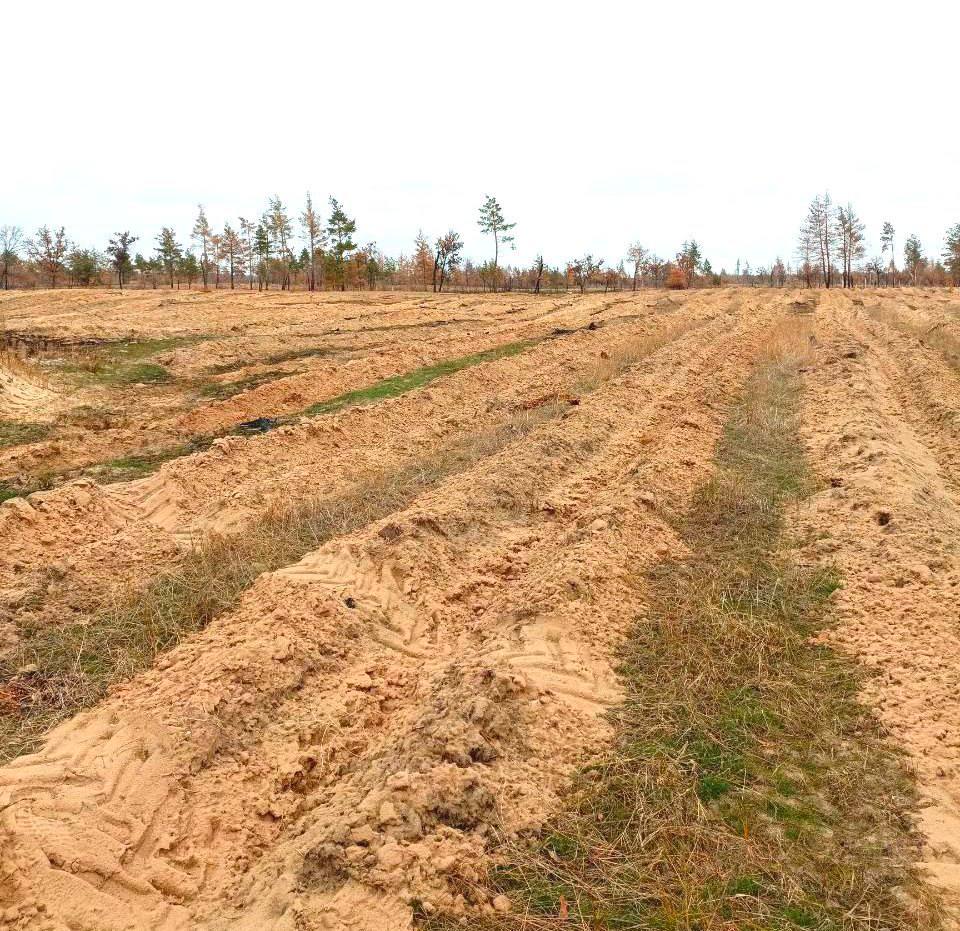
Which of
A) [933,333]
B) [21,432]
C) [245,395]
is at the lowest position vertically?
[21,432]

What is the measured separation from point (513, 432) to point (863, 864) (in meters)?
8.41

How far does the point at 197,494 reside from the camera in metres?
8.52

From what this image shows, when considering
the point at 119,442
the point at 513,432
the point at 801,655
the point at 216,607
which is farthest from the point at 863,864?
the point at 119,442

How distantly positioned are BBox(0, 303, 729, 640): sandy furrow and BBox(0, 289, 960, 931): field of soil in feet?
0.15

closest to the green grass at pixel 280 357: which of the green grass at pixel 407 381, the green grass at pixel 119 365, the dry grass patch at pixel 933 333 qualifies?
the green grass at pixel 119 365

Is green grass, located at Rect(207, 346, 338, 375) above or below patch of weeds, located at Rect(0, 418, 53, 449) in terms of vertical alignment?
above

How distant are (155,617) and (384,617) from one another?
183cm

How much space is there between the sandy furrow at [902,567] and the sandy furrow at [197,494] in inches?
222

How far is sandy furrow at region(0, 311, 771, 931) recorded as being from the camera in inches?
124

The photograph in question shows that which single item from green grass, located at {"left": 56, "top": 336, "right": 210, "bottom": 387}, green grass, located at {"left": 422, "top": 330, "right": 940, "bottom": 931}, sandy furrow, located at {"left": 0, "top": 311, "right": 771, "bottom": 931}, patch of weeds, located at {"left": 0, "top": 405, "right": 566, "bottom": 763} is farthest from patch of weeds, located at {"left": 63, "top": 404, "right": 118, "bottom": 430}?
green grass, located at {"left": 422, "top": 330, "right": 940, "bottom": 931}

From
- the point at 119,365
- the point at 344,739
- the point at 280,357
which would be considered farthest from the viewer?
the point at 280,357

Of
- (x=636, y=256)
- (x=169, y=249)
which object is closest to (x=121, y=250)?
(x=169, y=249)

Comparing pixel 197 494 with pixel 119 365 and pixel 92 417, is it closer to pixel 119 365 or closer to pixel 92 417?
pixel 92 417

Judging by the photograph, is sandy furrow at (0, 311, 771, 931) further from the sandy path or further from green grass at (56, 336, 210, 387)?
green grass at (56, 336, 210, 387)
